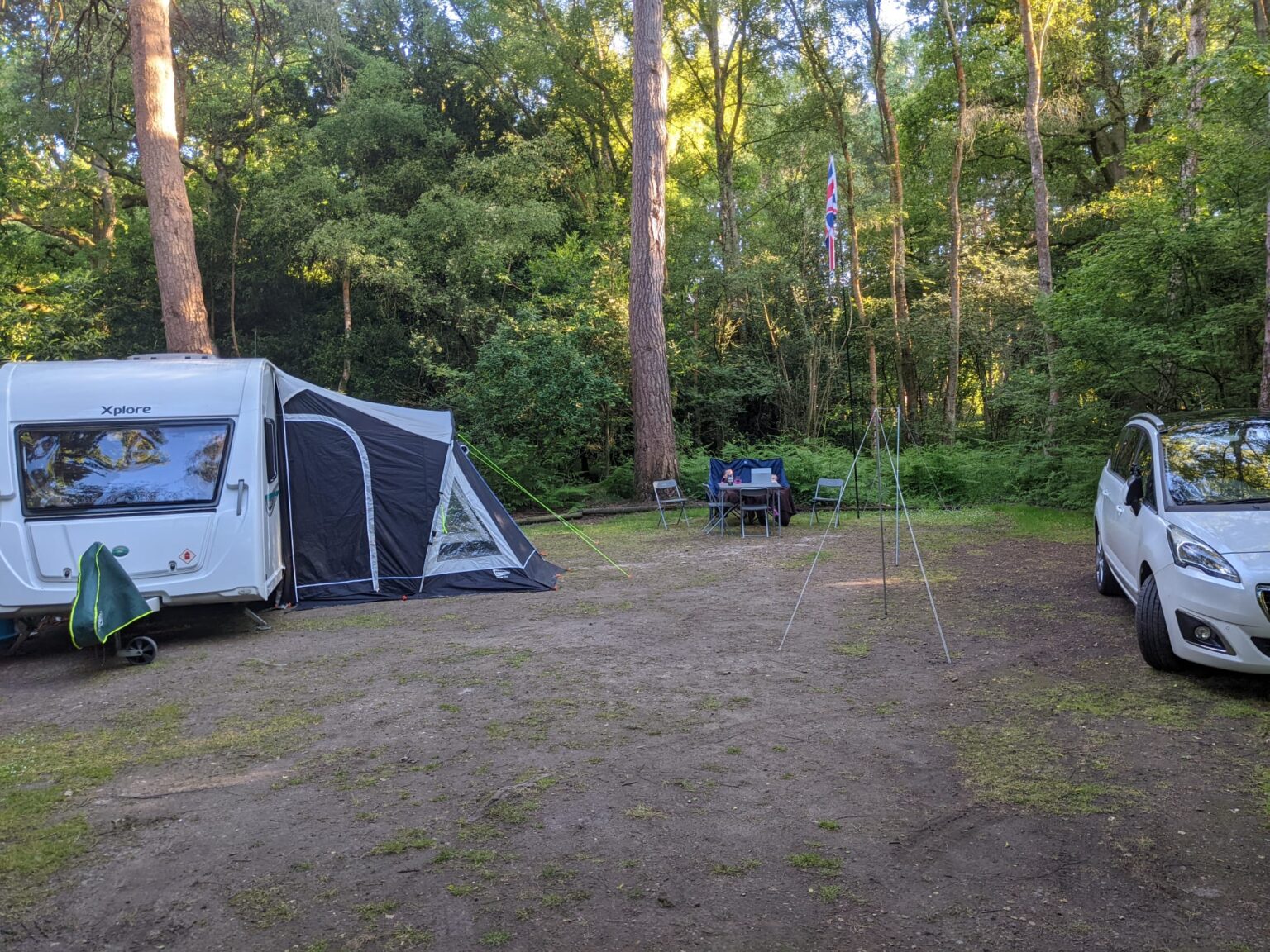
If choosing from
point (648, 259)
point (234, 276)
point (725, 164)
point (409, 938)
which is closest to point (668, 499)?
point (648, 259)

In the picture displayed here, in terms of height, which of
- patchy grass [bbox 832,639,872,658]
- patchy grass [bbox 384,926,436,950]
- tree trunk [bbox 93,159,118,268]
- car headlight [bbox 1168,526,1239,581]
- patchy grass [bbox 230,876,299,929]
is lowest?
patchy grass [bbox 384,926,436,950]

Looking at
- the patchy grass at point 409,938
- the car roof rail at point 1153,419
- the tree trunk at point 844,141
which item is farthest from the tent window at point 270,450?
the tree trunk at point 844,141

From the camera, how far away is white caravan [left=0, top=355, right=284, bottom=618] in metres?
6.71

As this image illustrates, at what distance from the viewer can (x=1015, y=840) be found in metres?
3.30

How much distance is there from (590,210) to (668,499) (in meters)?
10.2

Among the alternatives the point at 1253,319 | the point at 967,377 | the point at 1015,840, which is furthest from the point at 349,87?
the point at 1015,840

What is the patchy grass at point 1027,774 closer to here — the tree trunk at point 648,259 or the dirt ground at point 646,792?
the dirt ground at point 646,792

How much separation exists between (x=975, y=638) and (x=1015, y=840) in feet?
10.5

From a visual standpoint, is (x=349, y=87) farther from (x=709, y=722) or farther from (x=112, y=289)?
(x=709, y=722)

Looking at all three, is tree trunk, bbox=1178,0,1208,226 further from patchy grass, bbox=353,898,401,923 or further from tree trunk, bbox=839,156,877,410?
patchy grass, bbox=353,898,401,923

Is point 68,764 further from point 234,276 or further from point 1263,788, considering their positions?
→ point 234,276

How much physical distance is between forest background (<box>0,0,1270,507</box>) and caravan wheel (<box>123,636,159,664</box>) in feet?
30.6

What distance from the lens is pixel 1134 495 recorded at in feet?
19.9

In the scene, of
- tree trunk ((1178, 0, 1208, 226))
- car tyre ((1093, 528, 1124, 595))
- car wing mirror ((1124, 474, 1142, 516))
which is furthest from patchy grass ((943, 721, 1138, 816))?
tree trunk ((1178, 0, 1208, 226))
